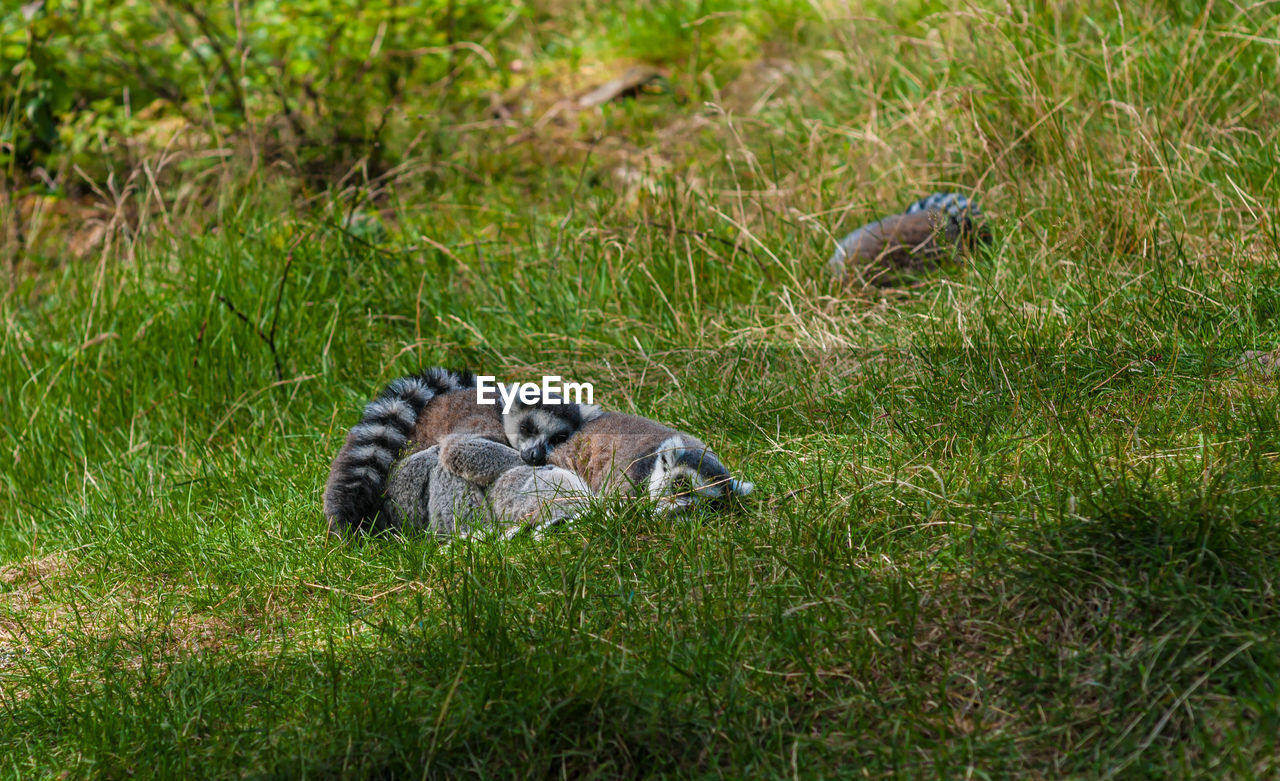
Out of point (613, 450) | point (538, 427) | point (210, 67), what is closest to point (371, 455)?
point (538, 427)

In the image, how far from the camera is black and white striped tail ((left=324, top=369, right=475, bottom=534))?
3.60m

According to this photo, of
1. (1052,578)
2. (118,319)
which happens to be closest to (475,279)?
(118,319)

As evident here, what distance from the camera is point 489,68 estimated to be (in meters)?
9.25

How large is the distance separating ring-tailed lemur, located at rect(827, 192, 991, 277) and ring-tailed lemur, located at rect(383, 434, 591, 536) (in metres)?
2.24

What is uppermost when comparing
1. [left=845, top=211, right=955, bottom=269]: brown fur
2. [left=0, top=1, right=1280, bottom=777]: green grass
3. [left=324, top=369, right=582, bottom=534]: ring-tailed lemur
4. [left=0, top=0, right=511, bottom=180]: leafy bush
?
[left=0, top=0, right=511, bottom=180]: leafy bush

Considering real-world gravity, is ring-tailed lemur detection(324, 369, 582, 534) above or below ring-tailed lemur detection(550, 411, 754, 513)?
above

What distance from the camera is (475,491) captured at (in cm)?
356

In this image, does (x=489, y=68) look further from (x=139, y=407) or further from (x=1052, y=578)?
(x=1052, y=578)

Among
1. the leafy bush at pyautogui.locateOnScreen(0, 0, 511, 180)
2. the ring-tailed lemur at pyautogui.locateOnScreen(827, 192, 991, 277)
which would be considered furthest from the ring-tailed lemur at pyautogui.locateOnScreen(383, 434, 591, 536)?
the leafy bush at pyautogui.locateOnScreen(0, 0, 511, 180)

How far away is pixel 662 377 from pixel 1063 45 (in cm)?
303

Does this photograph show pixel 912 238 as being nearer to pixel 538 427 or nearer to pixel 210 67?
pixel 538 427

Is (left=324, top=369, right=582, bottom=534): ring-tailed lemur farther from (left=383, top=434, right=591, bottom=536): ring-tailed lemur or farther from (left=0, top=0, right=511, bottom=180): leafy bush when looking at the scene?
(left=0, top=0, right=511, bottom=180): leafy bush

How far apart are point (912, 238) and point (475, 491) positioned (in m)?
2.73

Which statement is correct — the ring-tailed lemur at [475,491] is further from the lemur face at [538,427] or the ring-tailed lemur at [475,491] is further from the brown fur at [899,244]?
the brown fur at [899,244]
